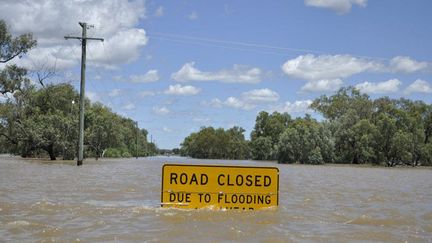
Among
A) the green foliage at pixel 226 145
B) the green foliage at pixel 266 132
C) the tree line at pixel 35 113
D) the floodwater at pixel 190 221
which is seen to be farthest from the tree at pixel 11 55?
the green foliage at pixel 226 145

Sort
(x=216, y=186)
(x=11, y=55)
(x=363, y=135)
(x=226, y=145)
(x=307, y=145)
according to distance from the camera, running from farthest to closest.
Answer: (x=226, y=145) → (x=307, y=145) → (x=363, y=135) → (x=11, y=55) → (x=216, y=186)

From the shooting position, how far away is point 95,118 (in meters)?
66.4

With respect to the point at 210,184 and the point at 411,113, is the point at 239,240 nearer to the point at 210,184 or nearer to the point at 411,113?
the point at 210,184

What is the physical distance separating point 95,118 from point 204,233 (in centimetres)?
5904

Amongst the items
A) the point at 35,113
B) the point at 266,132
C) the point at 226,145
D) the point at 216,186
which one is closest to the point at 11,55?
the point at 35,113

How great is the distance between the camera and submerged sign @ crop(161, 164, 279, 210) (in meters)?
12.6

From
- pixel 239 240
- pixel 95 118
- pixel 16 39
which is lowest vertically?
pixel 239 240

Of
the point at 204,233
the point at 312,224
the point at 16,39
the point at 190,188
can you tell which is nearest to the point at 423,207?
the point at 312,224

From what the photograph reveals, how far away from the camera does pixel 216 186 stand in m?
12.7

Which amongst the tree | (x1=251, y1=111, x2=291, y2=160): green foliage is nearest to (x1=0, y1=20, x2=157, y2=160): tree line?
the tree

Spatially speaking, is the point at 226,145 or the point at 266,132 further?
the point at 226,145

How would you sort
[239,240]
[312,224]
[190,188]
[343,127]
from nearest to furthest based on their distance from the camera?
[239,240] < [312,224] < [190,188] < [343,127]

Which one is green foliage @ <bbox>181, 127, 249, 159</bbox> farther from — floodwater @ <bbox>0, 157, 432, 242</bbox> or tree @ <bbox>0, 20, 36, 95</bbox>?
floodwater @ <bbox>0, 157, 432, 242</bbox>

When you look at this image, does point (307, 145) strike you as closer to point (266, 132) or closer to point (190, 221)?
point (266, 132)
